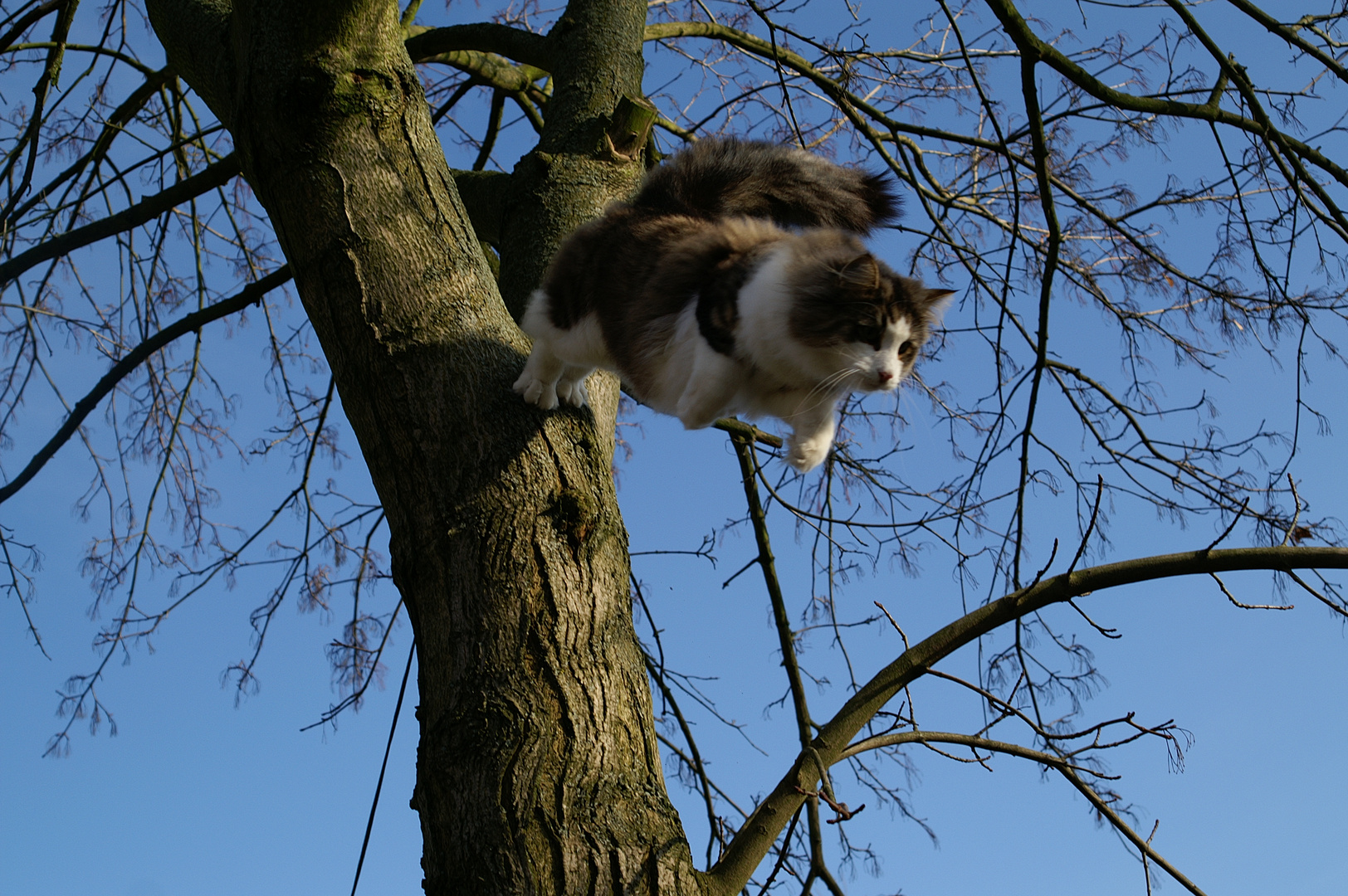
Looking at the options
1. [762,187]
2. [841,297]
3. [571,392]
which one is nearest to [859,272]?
[841,297]

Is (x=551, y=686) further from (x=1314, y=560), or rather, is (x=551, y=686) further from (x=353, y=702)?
(x=353, y=702)

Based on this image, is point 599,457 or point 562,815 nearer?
point 562,815

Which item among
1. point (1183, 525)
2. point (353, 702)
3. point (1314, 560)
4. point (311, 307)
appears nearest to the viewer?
point (1314, 560)

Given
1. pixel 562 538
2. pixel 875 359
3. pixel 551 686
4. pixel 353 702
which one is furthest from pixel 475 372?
pixel 353 702

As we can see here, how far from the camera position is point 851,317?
7.39ft

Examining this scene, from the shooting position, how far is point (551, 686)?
1930 millimetres

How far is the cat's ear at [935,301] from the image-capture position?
2461 millimetres

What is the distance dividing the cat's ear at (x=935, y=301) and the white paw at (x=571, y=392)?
0.89 metres

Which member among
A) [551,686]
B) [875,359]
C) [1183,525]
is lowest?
[551,686]

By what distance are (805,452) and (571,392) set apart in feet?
2.00

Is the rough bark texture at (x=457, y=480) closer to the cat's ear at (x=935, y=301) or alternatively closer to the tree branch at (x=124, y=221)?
the tree branch at (x=124, y=221)

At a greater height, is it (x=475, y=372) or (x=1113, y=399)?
(x=1113, y=399)

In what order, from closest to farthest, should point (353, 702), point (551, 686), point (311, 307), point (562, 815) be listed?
1. point (562, 815)
2. point (551, 686)
3. point (311, 307)
4. point (353, 702)

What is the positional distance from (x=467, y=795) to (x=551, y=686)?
0.84 feet
